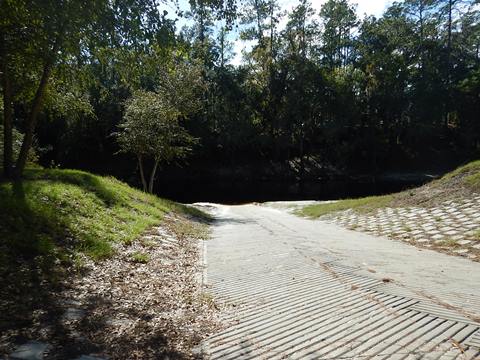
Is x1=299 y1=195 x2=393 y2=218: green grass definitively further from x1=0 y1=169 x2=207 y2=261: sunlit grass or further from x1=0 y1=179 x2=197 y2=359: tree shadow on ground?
x1=0 y1=179 x2=197 y2=359: tree shadow on ground

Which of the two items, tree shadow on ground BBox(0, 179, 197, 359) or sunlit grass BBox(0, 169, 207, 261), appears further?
sunlit grass BBox(0, 169, 207, 261)

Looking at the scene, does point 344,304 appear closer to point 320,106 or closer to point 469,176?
point 469,176

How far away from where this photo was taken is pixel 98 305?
4734 mm

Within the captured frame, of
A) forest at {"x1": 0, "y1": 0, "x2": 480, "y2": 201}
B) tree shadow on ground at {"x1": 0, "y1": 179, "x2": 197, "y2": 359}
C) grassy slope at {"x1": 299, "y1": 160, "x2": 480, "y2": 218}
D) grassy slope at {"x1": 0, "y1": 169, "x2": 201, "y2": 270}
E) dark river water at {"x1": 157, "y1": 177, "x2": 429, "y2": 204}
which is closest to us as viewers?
tree shadow on ground at {"x1": 0, "y1": 179, "x2": 197, "y2": 359}

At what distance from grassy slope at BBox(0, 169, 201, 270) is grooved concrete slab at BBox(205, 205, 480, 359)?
7.29 feet

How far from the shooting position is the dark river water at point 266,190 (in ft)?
126

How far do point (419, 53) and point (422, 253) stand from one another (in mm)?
58295

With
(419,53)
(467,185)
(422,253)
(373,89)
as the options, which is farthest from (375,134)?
(422,253)

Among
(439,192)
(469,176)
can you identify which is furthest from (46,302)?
(469,176)

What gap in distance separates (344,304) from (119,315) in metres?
2.79

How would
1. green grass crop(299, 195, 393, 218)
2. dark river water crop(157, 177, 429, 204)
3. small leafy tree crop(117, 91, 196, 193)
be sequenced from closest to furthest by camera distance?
green grass crop(299, 195, 393, 218)
small leafy tree crop(117, 91, 196, 193)
dark river water crop(157, 177, 429, 204)

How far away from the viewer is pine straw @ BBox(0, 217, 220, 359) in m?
3.70

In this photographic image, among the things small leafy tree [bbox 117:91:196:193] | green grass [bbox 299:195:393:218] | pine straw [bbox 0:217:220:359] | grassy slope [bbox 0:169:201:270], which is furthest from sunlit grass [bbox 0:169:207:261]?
small leafy tree [bbox 117:91:196:193]

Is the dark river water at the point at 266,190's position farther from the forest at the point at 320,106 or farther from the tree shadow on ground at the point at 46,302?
the tree shadow on ground at the point at 46,302
